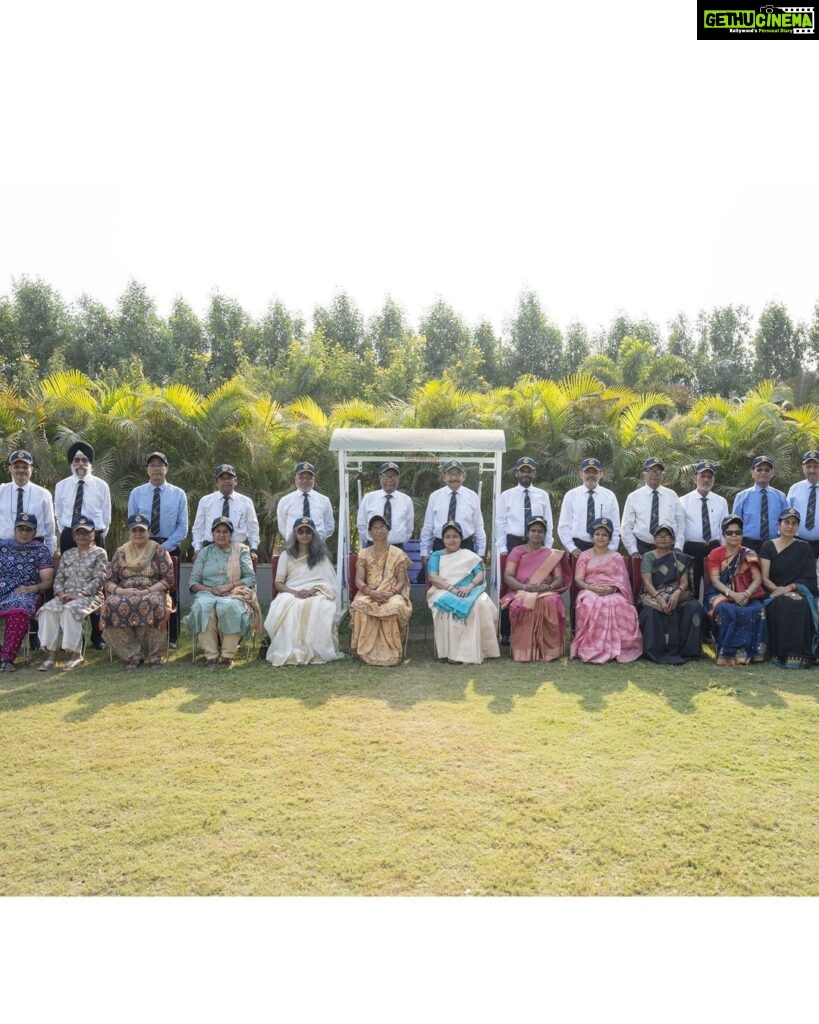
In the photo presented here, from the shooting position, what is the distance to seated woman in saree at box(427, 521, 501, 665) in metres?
7.73

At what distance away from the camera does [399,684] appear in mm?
6934

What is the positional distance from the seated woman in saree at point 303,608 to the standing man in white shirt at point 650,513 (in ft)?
10.4

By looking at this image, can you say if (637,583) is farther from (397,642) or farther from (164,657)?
(164,657)

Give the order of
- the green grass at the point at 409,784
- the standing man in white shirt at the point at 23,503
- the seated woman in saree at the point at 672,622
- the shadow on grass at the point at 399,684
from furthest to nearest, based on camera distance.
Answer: the standing man in white shirt at the point at 23,503 → the seated woman in saree at the point at 672,622 → the shadow on grass at the point at 399,684 → the green grass at the point at 409,784

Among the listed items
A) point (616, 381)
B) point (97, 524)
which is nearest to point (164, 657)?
point (97, 524)

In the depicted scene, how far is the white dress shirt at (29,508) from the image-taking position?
8078 mm

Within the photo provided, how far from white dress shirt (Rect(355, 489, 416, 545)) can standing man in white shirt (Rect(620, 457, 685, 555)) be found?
7.54 ft

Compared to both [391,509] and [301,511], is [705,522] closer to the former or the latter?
[391,509]

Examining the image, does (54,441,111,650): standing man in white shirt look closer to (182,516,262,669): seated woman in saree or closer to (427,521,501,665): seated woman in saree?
(182,516,262,669): seated woman in saree

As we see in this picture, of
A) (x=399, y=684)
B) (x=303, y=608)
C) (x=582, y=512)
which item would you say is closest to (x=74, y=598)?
(x=303, y=608)

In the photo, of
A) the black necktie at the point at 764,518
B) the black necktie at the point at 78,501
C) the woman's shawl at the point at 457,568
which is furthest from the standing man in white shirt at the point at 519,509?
the black necktie at the point at 78,501

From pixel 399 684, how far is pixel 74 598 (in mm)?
3121

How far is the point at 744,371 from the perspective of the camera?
134ft

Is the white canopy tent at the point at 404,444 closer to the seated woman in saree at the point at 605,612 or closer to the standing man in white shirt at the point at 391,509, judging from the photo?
the standing man in white shirt at the point at 391,509
